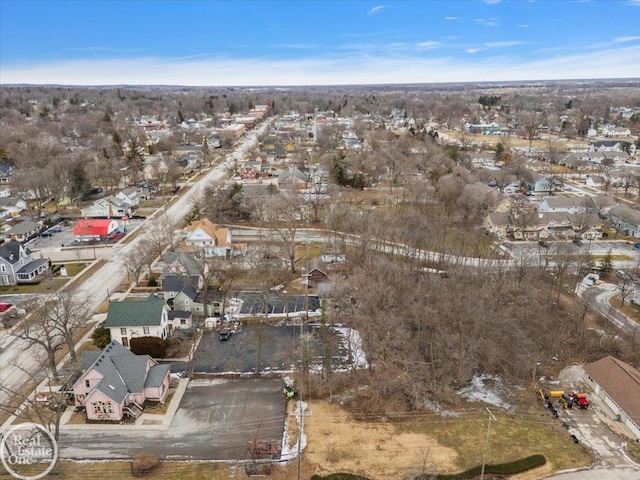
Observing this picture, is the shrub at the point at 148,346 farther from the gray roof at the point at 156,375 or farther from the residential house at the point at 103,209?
the residential house at the point at 103,209

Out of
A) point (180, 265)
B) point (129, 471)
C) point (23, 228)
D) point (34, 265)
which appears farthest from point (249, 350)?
point (23, 228)

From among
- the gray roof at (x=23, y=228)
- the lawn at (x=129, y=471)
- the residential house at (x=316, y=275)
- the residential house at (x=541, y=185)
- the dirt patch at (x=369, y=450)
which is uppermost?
the residential house at (x=541, y=185)

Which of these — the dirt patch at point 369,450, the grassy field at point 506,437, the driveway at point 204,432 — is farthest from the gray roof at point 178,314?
the grassy field at point 506,437

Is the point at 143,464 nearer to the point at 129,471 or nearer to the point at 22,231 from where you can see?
the point at 129,471

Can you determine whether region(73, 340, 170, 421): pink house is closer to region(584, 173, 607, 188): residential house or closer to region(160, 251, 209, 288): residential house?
region(160, 251, 209, 288): residential house

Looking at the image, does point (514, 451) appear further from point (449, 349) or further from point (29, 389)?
point (29, 389)

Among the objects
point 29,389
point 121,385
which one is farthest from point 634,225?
point 29,389
